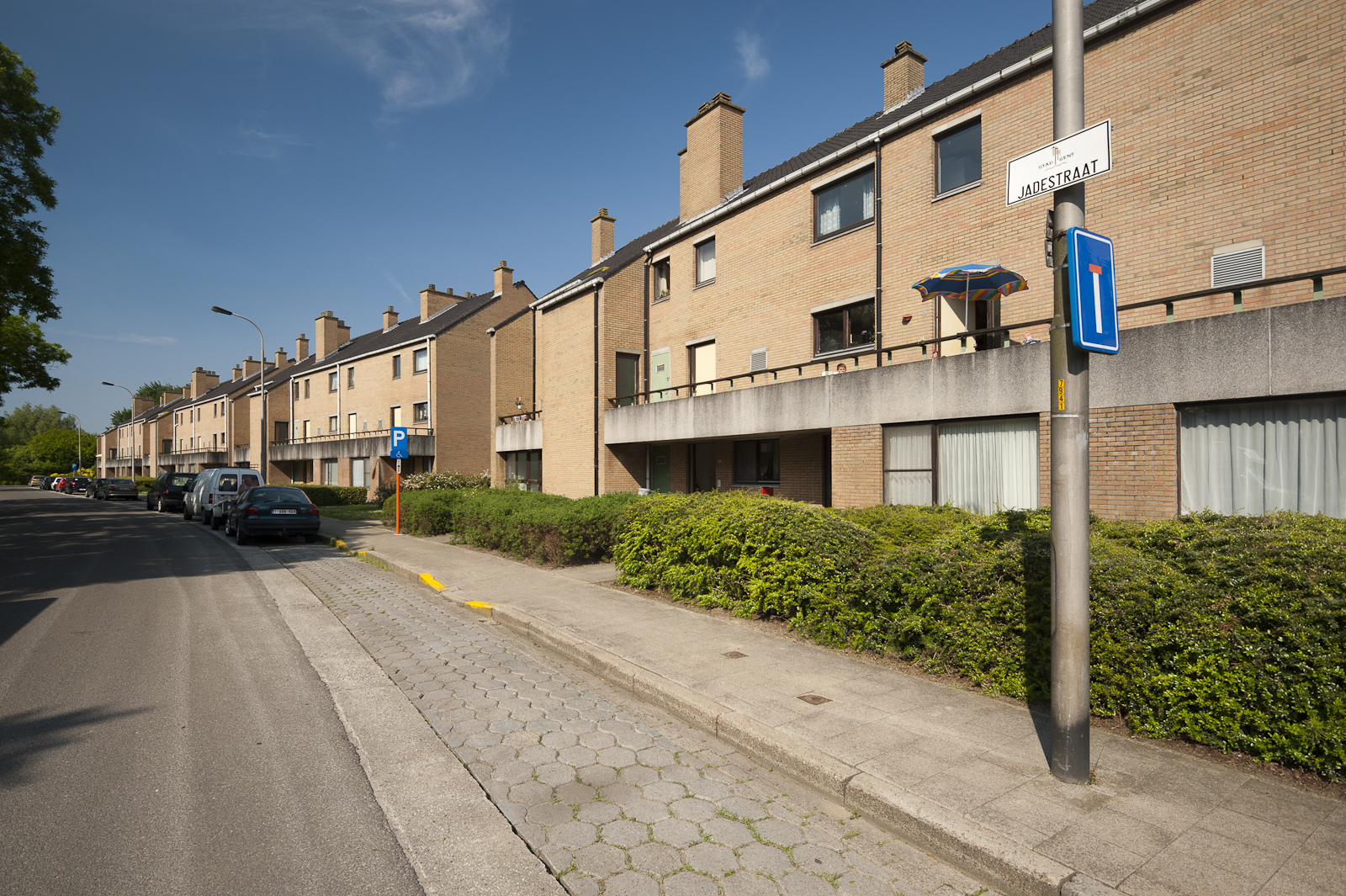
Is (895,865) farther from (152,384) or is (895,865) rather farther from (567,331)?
(152,384)

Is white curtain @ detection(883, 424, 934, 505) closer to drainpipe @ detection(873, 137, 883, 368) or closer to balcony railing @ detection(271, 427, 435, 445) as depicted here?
drainpipe @ detection(873, 137, 883, 368)

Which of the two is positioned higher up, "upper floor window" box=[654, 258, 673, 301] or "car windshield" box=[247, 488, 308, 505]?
"upper floor window" box=[654, 258, 673, 301]

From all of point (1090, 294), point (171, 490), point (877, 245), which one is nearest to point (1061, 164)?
point (1090, 294)

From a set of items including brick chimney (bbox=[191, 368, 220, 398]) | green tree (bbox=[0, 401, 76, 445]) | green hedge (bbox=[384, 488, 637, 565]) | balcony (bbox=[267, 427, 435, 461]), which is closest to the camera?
green hedge (bbox=[384, 488, 637, 565])

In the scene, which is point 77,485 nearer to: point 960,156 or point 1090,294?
point 960,156

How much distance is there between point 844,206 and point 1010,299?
4.82 m

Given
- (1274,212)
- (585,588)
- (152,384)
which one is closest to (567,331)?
(585,588)

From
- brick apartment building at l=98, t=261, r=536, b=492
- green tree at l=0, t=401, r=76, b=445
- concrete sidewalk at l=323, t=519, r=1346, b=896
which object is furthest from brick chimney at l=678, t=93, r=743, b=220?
green tree at l=0, t=401, r=76, b=445

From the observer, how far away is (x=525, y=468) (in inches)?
1098

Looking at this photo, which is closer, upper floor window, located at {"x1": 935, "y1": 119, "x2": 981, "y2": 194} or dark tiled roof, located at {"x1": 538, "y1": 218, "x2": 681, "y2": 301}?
upper floor window, located at {"x1": 935, "y1": 119, "x2": 981, "y2": 194}

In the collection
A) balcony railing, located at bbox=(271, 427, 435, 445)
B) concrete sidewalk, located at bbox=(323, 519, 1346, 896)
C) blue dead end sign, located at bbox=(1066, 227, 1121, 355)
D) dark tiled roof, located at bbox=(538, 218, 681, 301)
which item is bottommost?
concrete sidewalk, located at bbox=(323, 519, 1346, 896)

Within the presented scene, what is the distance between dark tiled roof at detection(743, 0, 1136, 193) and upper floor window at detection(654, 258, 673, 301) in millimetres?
3497

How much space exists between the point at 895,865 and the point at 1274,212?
1078cm

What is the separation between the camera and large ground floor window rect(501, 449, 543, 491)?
87.9ft
